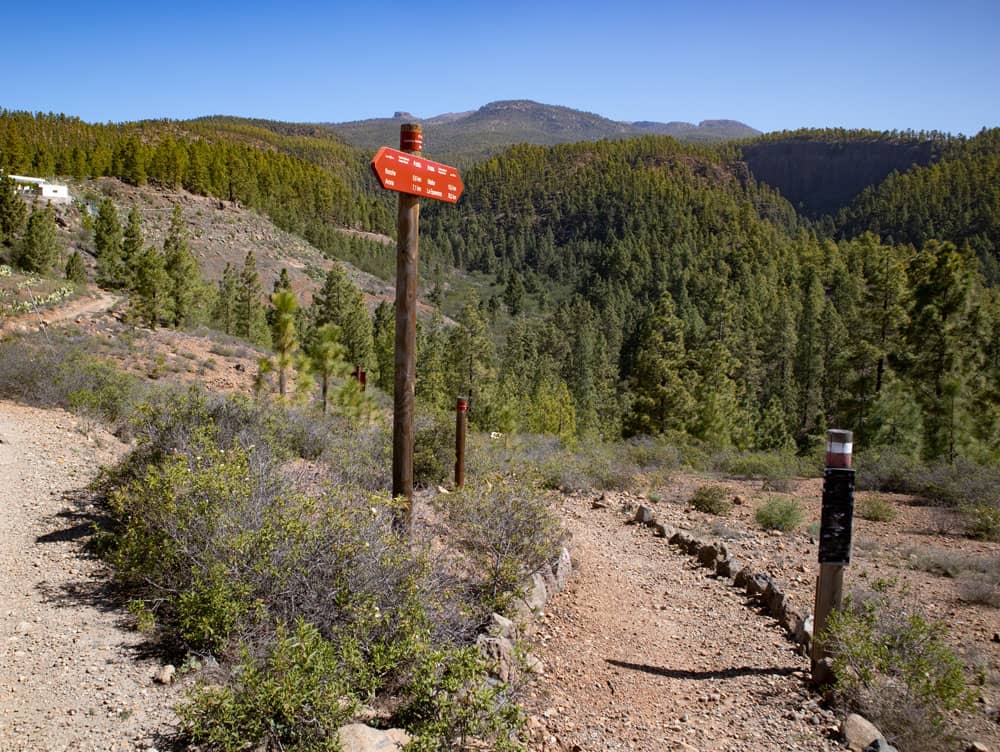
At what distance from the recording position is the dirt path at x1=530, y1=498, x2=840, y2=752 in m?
4.20

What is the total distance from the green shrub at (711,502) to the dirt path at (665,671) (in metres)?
3.56

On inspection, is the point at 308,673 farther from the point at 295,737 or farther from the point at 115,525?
the point at 115,525

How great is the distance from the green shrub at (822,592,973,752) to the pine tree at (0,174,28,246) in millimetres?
48036

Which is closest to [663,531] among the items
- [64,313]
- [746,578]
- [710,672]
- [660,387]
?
[746,578]

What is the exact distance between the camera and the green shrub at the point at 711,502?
1089cm

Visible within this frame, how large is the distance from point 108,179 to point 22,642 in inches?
3243

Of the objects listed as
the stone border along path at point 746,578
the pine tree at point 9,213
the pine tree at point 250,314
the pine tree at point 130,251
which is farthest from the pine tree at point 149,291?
the stone border along path at point 746,578

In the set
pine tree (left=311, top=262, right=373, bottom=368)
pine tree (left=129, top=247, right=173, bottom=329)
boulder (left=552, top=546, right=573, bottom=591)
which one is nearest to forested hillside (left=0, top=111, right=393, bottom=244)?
pine tree (left=129, top=247, right=173, bottom=329)

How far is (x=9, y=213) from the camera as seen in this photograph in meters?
40.8

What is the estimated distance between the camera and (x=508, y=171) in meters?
153

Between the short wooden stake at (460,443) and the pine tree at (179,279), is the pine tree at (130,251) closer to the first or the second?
the pine tree at (179,279)

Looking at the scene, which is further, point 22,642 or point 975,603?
point 975,603

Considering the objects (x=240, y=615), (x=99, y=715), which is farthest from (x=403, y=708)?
(x=99, y=715)

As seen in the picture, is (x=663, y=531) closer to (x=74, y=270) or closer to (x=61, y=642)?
(x=61, y=642)
